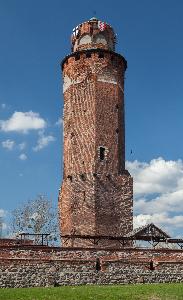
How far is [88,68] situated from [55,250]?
14749 mm

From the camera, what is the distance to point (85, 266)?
22875 millimetres

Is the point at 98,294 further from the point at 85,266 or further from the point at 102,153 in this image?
the point at 102,153

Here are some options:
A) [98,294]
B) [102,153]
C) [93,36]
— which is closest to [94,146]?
[102,153]

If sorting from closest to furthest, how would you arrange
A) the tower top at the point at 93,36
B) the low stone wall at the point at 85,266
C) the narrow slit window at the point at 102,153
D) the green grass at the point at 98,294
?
the green grass at the point at 98,294 → the low stone wall at the point at 85,266 → the narrow slit window at the point at 102,153 → the tower top at the point at 93,36

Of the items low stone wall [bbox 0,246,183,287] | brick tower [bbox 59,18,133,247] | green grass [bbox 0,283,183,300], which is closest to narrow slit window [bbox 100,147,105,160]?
brick tower [bbox 59,18,133,247]

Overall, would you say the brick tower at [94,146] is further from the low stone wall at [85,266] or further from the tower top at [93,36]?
the low stone wall at [85,266]

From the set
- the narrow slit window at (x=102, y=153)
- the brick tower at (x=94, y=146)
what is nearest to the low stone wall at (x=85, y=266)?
the brick tower at (x=94, y=146)

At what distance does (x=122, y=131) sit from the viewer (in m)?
33.2

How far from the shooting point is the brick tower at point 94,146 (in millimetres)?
30562

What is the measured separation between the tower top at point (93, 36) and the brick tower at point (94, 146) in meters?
0.03

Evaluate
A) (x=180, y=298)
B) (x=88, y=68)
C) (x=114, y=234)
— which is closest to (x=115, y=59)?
(x=88, y=68)

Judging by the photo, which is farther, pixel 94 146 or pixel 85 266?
pixel 94 146

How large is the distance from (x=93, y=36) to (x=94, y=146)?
8.11 m

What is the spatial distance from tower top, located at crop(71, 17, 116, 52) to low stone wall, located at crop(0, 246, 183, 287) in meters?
15.8
